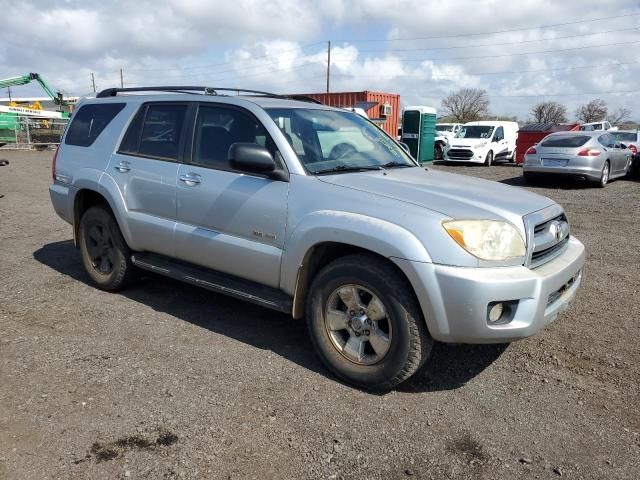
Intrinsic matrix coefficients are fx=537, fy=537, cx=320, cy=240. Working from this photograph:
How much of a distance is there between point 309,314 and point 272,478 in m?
1.20

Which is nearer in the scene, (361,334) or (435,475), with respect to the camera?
(435,475)

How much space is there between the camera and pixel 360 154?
4223mm

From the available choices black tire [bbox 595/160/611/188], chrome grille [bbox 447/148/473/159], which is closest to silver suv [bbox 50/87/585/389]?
black tire [bbox 595/160/611/188]

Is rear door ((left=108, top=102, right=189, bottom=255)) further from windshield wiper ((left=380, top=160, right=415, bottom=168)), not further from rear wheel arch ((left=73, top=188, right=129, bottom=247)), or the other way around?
windshield wiper ((left=380, top=160, right=415, bottom=168))

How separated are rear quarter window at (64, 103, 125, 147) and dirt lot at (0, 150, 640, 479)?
1526 millimetres

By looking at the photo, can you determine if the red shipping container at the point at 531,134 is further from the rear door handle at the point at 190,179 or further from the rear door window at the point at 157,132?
the rear door handle at the point at 190,179

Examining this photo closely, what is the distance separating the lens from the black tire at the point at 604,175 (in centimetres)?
A: 1355

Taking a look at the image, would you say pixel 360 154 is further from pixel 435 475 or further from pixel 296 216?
pixel 435 475

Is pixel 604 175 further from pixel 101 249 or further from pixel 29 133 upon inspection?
pixel 29 133

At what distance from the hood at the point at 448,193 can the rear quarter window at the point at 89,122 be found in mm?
2641

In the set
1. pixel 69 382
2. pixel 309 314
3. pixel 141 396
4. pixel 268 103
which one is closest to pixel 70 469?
pixel 141 396

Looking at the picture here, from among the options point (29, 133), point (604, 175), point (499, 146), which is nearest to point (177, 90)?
point (604, 175)

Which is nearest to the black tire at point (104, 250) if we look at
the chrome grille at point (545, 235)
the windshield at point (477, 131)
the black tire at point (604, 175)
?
the chrome grille at point (545, 235)

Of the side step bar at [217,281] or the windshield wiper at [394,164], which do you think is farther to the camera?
the windshield wiper at [394,164]
